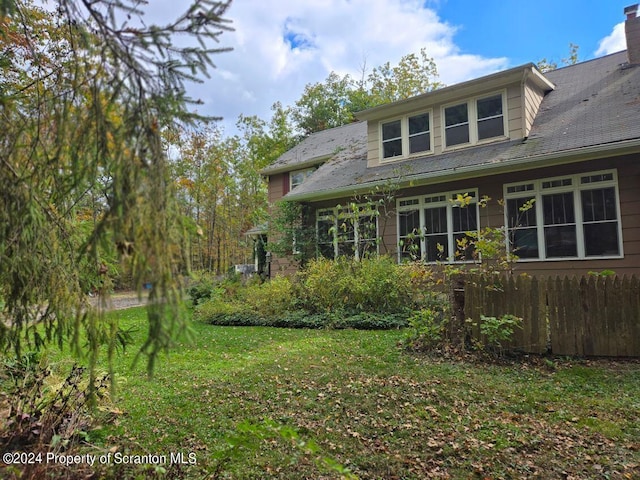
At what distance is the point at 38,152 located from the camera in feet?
6.78

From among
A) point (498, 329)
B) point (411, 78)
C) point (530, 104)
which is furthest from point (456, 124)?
point (411, 78)

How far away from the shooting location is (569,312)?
5141 mm

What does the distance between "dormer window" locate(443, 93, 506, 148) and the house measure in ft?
0.09

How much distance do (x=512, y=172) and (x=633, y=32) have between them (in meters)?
5.42

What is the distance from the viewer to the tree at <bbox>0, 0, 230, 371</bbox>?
4.86ft

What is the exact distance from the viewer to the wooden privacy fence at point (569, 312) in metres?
4.92

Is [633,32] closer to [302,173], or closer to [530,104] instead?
[530,104]

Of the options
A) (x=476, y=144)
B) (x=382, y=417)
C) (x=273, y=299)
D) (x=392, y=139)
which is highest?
(x=392, y=139)

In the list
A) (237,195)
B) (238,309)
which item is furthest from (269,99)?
(238,309)

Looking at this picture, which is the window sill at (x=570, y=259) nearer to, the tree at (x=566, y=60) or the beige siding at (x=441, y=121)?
the beige siding at (x=441, y=121)

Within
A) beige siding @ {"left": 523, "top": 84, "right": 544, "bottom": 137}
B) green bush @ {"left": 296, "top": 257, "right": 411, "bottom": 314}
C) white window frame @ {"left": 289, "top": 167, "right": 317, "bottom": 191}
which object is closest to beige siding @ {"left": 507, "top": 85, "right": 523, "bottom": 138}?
beige siding @ {"left": 523, "top": 84, "right": 544, "bottom": 137}

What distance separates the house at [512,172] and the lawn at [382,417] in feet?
10.9

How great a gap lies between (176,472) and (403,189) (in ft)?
31.9

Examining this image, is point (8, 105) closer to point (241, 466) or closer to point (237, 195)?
point (241, 466)
